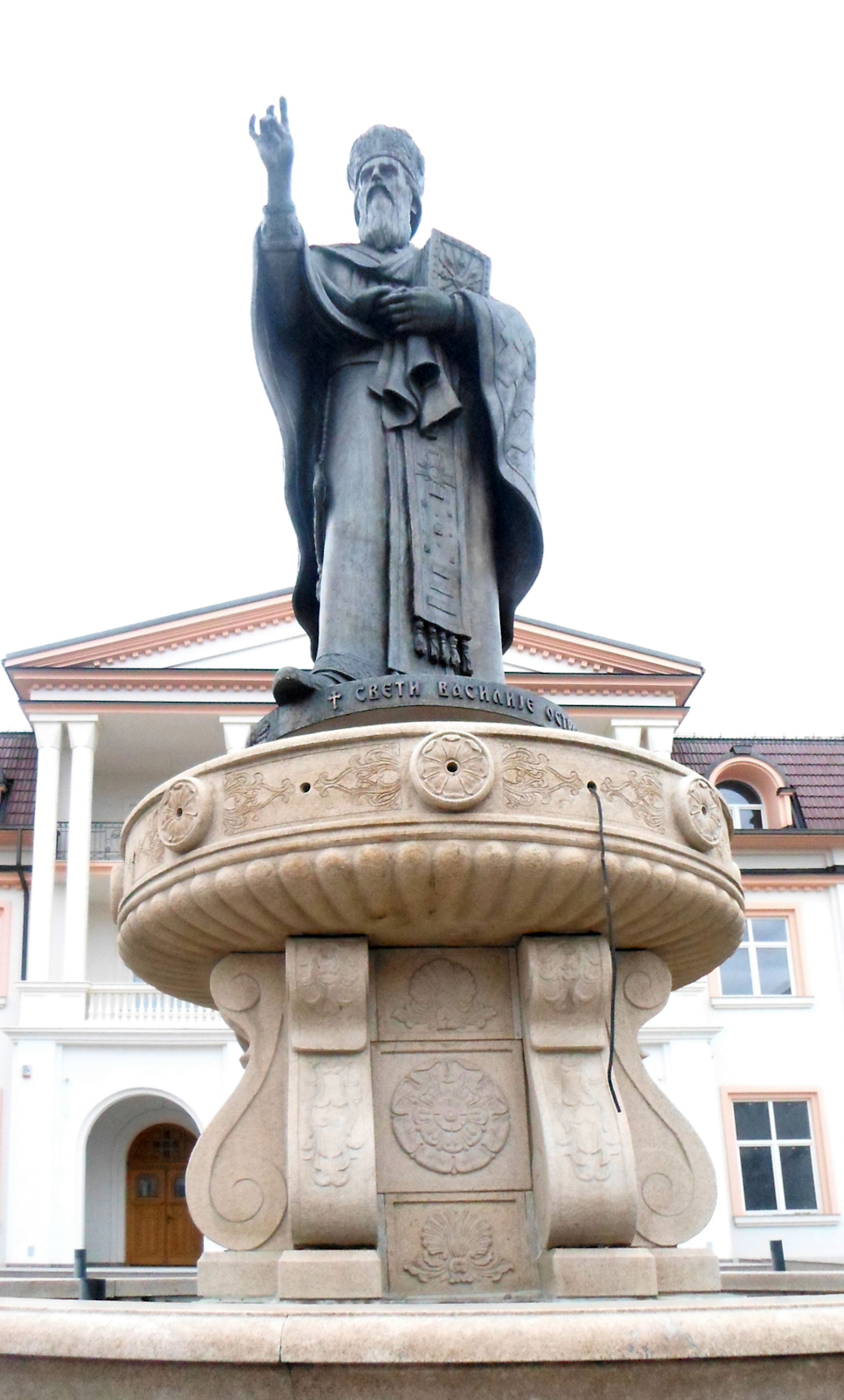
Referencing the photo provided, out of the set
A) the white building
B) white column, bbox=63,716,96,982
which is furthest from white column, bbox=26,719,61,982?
white column, bbox=63,716,96,982

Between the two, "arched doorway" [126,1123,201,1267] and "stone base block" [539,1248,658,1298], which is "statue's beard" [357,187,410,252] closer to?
"stone base block" [539,1248,658,1298]

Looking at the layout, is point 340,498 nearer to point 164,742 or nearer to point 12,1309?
point 12,1309

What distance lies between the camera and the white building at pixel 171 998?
84.4 ft

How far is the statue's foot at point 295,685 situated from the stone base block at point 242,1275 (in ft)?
6.04

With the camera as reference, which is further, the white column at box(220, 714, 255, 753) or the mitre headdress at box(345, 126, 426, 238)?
the white column at box(220, 714, 255, 753)

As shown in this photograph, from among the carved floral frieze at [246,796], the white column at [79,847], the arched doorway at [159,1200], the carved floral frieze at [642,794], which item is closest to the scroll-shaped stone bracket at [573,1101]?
the carved floral frieze at [642,794]

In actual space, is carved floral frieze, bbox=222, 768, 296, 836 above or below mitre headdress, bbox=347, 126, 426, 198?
below

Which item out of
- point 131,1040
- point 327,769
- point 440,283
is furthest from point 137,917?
point 131,1040

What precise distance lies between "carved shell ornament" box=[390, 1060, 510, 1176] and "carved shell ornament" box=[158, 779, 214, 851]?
1.06m

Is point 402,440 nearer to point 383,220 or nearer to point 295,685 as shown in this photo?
point 383,220

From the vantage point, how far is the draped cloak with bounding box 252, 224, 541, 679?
5797 mm

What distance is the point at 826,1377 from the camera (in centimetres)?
325

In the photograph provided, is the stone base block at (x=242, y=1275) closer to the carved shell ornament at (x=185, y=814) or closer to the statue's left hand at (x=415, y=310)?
the carved shell ornament at (x=185, y=814)

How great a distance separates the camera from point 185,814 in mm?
4590
